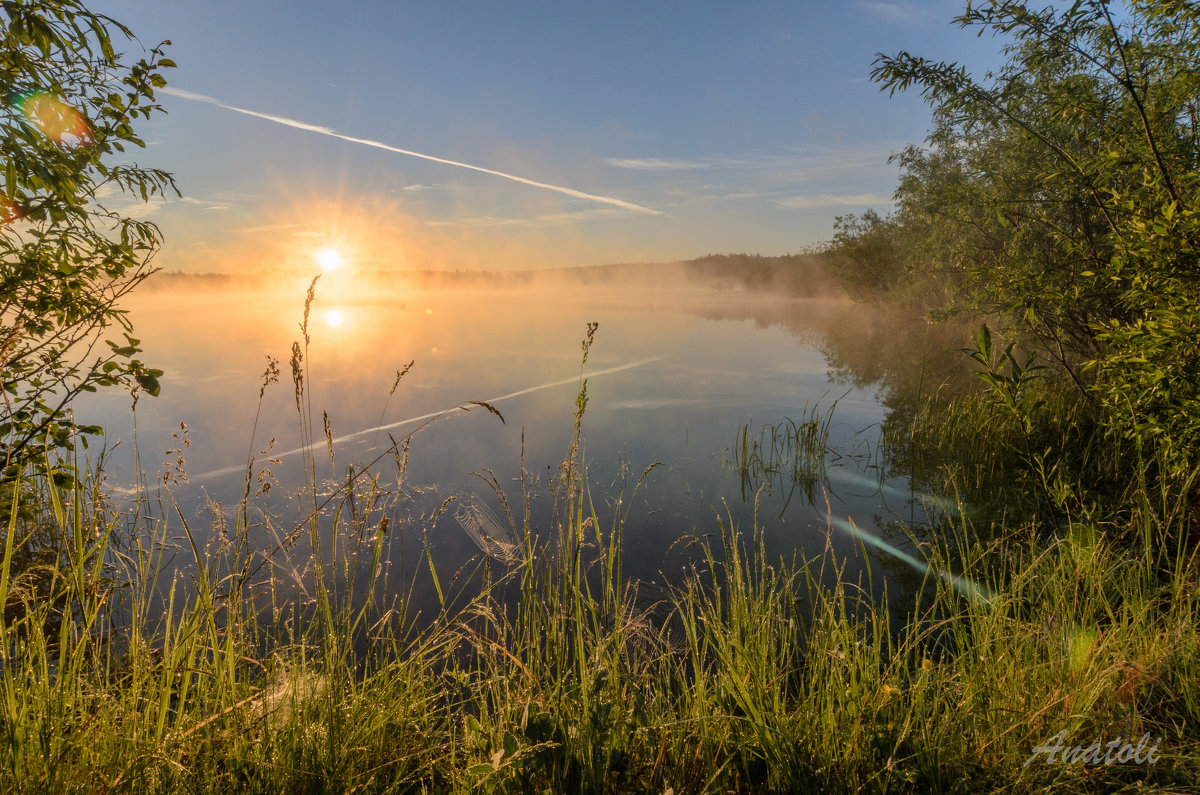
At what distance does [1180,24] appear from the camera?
410 centimetres

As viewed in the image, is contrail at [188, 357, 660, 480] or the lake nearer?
the lake

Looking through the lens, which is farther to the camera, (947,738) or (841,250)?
(841,250)

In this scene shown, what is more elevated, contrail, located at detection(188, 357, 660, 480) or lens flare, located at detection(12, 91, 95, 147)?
lens flare, located at detection(12, 91, 95, 147)

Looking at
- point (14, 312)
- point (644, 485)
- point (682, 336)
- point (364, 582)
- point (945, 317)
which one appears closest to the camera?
point (14, 312)

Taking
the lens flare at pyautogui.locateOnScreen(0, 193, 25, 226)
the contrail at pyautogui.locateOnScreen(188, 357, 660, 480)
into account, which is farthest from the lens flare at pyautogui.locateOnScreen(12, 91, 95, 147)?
the contrail at pyautogui.locateOnScreen(188, 357, 660, 480)

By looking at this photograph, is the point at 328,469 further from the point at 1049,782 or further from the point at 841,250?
the point at 841,250

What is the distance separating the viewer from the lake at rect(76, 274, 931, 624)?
16.8ft

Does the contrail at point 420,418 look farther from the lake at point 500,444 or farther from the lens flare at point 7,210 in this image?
the lens flare at point 7,210

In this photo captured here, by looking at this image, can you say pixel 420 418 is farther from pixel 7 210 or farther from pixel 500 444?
pixel 7 210

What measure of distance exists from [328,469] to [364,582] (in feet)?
10.0

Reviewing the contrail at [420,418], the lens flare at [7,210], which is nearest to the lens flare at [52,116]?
the lens flare at [7,210]

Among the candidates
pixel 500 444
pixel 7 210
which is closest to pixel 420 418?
pixel 500 444

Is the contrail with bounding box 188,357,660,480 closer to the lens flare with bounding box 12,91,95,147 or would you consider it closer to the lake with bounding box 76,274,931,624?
the lake with bounding box 76,274,931,624

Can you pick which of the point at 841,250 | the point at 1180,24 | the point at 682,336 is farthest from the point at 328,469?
the point at 841,250
